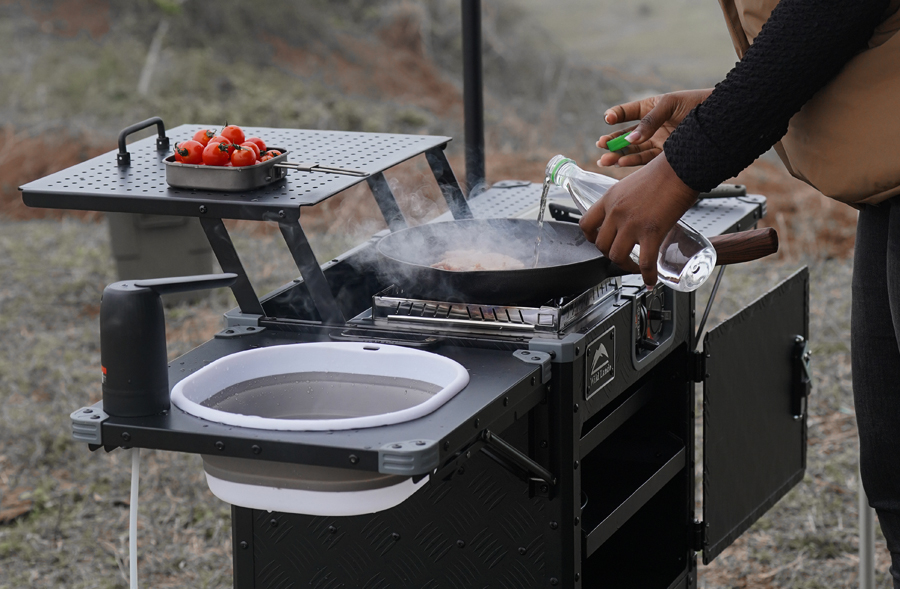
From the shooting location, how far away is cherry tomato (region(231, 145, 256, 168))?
1.91 m

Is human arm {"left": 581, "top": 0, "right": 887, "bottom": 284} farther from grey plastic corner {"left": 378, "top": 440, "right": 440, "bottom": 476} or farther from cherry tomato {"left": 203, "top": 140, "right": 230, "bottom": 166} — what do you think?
cherry tomato {"left": 203, "top": 140, "right": 230, "bottom": 166}

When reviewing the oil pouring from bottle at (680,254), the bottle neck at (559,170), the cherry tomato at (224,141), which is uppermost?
the cherry tomato at (224,141)

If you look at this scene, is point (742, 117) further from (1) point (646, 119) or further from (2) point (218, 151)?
(2) point (218, 151)

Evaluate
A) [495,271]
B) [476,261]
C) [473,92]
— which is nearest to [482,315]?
[495,271]

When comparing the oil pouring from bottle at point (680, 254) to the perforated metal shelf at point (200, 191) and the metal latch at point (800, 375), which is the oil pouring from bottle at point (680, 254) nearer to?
the perforated metal shelf at point (200, 191)

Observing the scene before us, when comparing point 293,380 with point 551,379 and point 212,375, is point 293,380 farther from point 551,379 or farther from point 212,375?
point 551,379

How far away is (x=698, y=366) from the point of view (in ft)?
7.81

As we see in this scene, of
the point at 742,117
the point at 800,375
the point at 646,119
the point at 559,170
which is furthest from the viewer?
the point at 800,375

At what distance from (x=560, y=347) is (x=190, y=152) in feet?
2.51

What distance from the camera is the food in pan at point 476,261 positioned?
202 centimetres

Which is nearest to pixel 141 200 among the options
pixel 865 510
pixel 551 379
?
pixel 551 379

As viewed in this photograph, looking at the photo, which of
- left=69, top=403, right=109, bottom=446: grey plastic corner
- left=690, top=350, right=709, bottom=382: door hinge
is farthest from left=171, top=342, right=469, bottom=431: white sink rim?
left=690, top=350, right=709, bottom=382: door hinge

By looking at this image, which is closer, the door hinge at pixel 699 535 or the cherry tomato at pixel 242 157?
the cherry tomato at pixel 242 157

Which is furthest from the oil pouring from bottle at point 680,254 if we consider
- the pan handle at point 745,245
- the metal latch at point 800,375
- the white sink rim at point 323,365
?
the metal latch at point 800,375
